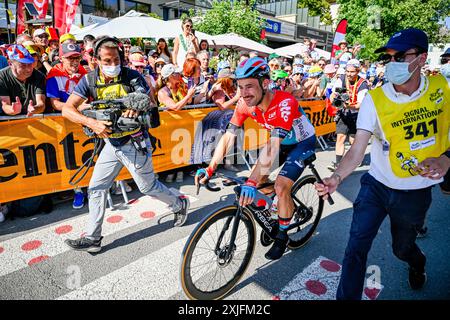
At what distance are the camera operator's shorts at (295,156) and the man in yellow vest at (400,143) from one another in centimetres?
76

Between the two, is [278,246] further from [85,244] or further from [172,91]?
[172,91]

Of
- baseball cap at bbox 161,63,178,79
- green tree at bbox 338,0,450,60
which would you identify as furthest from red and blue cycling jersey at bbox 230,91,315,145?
green tree at bbox 338,0,450,60

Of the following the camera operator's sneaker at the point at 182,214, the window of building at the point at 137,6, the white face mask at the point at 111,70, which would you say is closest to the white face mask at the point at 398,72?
the white face mask at the point at 111,70

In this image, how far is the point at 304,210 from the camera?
3680mm

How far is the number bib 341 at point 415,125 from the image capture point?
2371mm

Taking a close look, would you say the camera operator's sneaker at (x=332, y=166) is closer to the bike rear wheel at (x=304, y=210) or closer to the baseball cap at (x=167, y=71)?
the bike rear wheel at (x=304, y=210)

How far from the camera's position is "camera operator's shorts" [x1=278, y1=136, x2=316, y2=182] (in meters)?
3.13

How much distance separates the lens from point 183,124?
5.82m

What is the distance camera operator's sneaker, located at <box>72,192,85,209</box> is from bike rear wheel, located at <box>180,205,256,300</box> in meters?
2.67

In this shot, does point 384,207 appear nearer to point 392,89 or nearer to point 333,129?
point 392,89

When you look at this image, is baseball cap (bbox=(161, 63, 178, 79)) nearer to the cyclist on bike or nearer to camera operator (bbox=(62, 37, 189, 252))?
camera operator (bbox=(62, 37, 189, 252))

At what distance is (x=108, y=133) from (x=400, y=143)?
8.80 feet

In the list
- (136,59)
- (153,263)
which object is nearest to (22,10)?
(136,59)

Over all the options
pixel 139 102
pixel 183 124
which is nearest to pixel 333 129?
pixel 183 124
